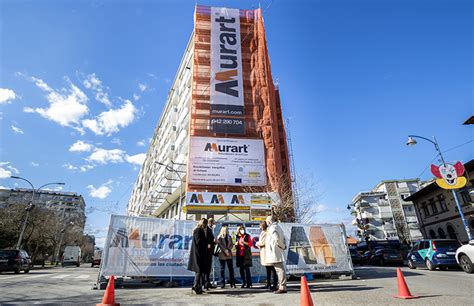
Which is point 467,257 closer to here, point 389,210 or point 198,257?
point 198,257

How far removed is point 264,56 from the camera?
86.2 feet

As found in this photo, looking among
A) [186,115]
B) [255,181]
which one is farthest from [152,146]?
[255,181]

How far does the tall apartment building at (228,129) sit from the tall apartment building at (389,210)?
158 ft

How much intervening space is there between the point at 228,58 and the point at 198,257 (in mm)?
22881

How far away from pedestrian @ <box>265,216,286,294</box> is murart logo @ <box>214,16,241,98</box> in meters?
19.3

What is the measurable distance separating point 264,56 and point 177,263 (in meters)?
22.5

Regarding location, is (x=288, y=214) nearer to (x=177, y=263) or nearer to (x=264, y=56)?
(x=177, y=263)

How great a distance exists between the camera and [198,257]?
6.09 metres

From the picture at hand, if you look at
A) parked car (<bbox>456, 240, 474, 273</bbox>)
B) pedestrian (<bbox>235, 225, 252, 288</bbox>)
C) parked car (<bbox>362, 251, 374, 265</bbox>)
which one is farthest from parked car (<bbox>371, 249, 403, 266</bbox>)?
pedestrian (<bbox>235, 225, 252, 288</bbox>)

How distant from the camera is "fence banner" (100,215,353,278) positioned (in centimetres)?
784

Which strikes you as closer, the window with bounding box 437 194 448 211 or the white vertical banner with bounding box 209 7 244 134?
the white vertical banner with bounding box 209 7 244 134

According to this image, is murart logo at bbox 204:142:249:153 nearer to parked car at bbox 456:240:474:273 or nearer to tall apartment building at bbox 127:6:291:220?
tall apartment building at bbox 127:6:291:220

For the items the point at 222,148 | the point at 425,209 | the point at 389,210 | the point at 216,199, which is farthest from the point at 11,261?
the point at 389,210

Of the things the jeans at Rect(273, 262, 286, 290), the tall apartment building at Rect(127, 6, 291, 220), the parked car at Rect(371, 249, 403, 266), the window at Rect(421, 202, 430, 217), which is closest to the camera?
the jeans at Rect(273, 262, 286, 290)
